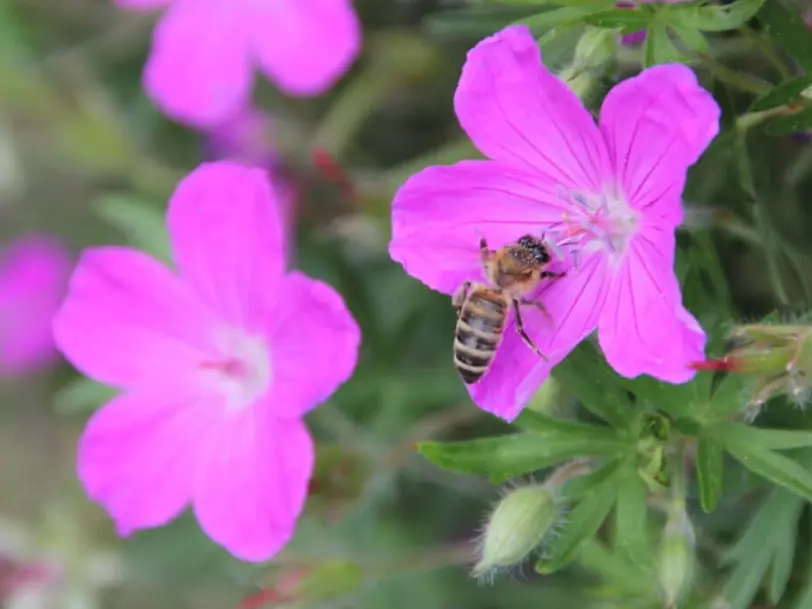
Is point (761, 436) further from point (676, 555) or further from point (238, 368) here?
point (238, 368)

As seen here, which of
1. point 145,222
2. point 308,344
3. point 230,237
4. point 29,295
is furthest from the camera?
point 29,295

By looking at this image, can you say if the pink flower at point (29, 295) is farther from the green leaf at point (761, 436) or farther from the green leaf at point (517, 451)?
the green leaf at point (761, 436)

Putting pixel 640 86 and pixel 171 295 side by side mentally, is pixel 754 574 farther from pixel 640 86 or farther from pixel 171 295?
pixel 171 295

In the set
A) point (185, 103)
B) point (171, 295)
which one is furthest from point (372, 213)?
point (185, 103)

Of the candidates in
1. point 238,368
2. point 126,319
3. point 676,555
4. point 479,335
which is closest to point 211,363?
point 238,368

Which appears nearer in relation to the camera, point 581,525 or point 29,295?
point 581,525

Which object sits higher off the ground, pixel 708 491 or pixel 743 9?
pixel 743 9

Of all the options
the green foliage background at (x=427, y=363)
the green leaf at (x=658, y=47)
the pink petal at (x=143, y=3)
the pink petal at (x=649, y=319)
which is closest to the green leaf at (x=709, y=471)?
the green foliage background at (x=427, y=363)
